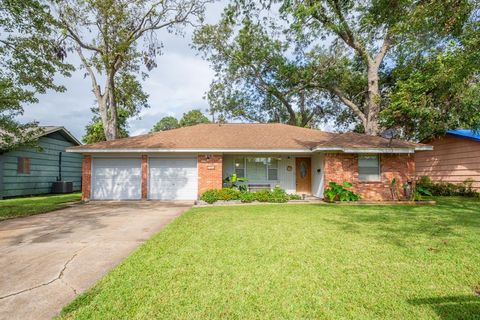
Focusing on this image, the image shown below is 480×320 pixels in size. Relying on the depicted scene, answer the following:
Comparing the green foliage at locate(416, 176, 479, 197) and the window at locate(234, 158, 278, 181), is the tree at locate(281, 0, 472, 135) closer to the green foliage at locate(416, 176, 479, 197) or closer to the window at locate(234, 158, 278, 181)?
the green foliage at locate(416, 176, 479, 197)

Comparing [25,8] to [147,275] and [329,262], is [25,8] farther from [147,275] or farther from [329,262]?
[329,262]

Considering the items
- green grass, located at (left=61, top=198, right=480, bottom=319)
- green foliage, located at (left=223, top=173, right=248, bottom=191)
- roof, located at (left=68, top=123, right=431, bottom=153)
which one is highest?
roof, located at (left=68, top=123, right=431, bottom=153)

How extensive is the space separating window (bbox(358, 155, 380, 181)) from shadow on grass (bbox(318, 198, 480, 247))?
3568 mm

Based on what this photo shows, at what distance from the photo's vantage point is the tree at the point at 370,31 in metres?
6.46

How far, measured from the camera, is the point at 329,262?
13.5 ft

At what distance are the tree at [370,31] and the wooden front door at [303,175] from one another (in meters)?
5.28

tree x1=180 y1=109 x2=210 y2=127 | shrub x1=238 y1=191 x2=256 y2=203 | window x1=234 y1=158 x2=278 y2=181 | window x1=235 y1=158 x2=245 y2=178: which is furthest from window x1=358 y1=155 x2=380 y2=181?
tree x1=180 y1=109 x2=210 y2=127

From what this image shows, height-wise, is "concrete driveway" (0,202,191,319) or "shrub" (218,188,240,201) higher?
"shrub" (218,188,240,201)

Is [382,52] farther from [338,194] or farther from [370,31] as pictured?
[338,194]

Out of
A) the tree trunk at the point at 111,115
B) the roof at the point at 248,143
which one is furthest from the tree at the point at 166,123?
the roof at the point at 248,143

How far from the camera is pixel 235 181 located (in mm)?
14039

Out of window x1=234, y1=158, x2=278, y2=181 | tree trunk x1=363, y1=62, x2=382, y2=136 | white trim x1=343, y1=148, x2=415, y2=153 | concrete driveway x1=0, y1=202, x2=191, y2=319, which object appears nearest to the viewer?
concrete driveway x1=0, y1=202, x2=191, y2=319

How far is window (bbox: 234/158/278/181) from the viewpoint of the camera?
48.6 ft

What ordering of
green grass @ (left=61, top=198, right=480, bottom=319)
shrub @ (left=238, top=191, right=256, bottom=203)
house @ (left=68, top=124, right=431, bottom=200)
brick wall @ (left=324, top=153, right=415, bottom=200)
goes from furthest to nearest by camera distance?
1. house @ (left=68, top=124, right=431, bottom=200)
2. brick wall @ (left=324, top=153, right=415, bottom=200)
3. shrub @ (left=238, top=191, right=256, bottom=203)
4. green grass @ (left=61, top=198, right=480, bottom=319)
